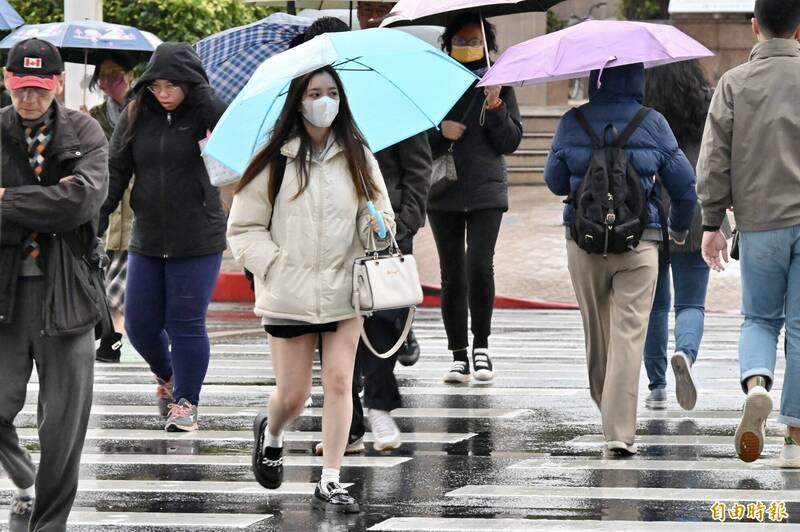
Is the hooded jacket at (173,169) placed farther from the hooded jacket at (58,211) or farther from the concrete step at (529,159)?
the concrete step at (529,159)

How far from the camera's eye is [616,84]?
8.54 m

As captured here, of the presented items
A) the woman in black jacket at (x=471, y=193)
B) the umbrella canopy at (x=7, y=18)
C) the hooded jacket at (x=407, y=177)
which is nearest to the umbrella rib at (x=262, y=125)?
the hooded jacket at (x=407, y=177)

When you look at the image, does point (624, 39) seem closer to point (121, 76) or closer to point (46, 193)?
point (46, 193)

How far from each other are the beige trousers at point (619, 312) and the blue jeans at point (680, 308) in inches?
56.1

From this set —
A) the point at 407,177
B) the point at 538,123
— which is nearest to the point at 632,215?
the point at 407,177

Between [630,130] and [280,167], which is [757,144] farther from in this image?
[280,167]

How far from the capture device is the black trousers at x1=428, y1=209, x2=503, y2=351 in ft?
36.1

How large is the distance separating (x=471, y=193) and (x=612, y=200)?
103 inches

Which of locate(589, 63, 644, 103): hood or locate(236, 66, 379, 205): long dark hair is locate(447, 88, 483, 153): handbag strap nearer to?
locate(589, 63, 644, 103): hood

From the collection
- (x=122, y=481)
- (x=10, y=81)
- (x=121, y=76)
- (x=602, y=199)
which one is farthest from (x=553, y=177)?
(x=121, y=76)

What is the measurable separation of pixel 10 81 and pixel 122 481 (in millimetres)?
2283

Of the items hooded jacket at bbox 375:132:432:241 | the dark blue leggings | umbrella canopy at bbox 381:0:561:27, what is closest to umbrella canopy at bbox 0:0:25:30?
umbrella canopy at bbox 381:0:561:27

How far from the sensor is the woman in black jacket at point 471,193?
10.7m

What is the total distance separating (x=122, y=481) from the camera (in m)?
8.00
